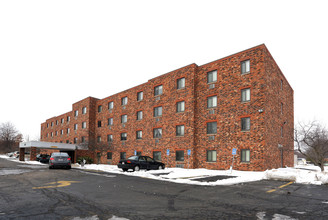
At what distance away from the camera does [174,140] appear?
28.2 meters

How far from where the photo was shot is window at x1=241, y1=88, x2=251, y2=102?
2283cm

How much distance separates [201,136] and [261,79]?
8661 mm

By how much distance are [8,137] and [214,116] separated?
110787 mm

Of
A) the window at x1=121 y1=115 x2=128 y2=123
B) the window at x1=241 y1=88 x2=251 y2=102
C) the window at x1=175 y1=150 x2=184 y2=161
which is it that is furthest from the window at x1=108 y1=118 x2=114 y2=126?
the window at x1=241 y1=88 x2=251 y2=102

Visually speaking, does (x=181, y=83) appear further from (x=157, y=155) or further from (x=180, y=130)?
(x=157, y=155)

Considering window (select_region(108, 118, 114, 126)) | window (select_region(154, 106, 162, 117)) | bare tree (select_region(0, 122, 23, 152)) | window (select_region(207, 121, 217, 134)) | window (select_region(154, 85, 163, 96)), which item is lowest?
bare tree (select_region(0, 122, 23, 152))

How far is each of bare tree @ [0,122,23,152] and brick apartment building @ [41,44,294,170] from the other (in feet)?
288

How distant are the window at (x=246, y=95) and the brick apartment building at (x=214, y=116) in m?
0.10

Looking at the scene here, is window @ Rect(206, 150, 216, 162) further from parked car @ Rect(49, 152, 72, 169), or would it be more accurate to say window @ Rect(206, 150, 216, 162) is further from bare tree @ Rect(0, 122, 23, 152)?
bare tree @ Rect(0, 122, 23, 152)

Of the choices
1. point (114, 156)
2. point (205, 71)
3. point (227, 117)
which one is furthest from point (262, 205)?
point (114, 156)

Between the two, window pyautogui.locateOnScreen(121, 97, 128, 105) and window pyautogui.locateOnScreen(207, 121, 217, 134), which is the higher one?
window pyautogui.locateOnScreen(121, 97, 128, 105)

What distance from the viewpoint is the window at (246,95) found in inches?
899

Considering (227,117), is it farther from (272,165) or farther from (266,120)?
(272,165)

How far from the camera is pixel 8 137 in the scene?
10594cm
